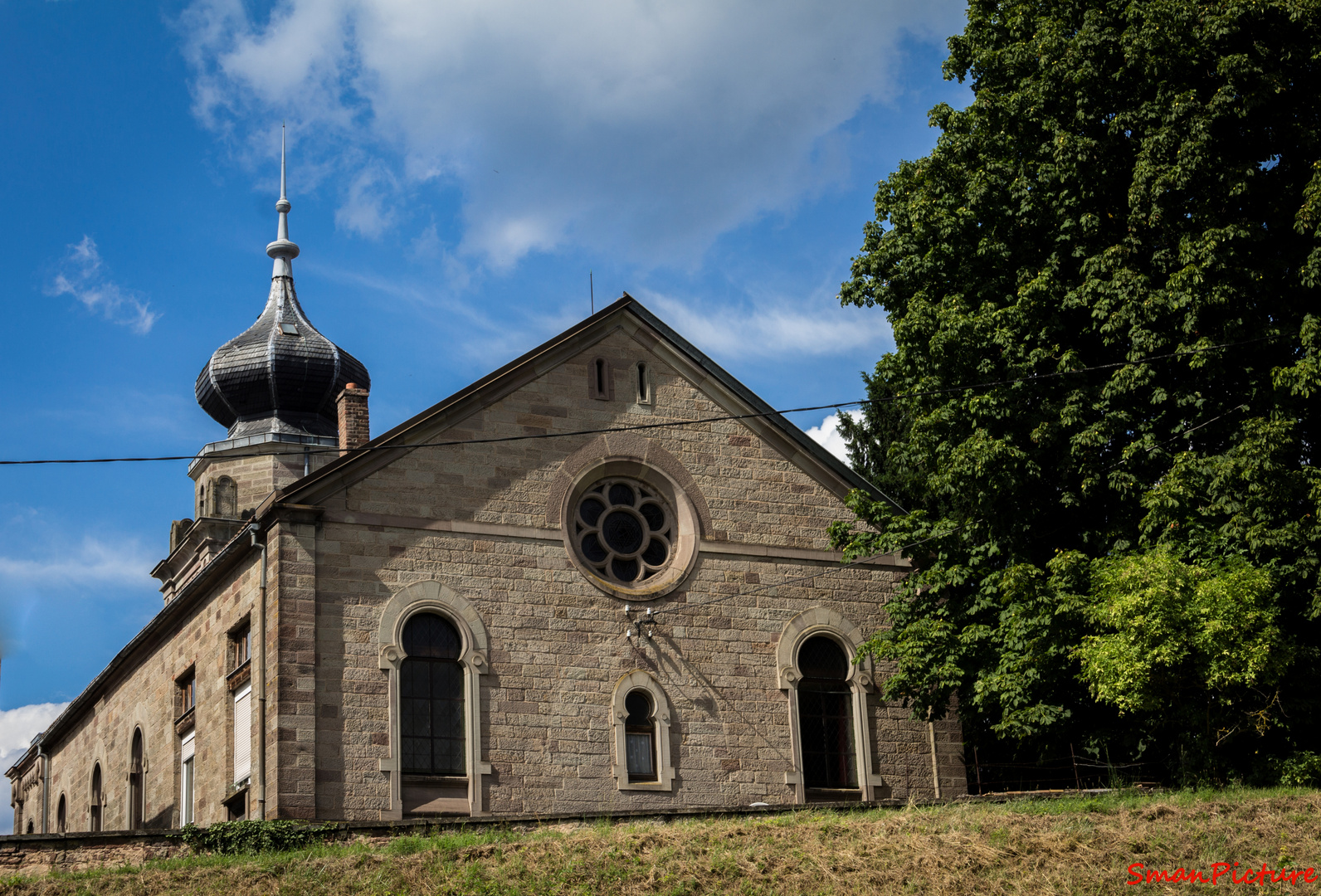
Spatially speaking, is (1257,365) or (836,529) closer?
(1257,365)

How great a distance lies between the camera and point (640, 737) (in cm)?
2383

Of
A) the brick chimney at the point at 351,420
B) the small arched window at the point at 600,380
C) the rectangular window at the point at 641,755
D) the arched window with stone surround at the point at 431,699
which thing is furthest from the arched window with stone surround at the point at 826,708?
the brick chimney at the point at 351,420

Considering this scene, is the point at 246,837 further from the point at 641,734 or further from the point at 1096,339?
the point at 1096,339

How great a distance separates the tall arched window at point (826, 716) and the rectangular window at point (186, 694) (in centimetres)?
1056

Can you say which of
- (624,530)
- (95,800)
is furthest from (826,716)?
(95,800)

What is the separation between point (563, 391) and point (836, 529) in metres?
5.09

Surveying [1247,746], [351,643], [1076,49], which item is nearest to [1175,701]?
[1247,746]

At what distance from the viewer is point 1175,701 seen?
21.6m

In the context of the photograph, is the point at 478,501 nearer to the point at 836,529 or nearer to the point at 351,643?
the point at 351,643

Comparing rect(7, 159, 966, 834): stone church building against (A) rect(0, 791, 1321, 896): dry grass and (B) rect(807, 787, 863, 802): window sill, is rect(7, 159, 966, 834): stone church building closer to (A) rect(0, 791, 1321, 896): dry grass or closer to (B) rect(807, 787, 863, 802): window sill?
(B) rect(807, 787, 863, 802): window sill

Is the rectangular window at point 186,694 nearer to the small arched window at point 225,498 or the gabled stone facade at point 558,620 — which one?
the gabled stone facade at point 558,620

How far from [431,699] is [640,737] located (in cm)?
338

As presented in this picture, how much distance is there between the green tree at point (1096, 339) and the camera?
858 inches

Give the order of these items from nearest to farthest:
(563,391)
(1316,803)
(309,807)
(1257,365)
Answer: (1316,803) → (309,807) → (1257,365) → (563,391)
